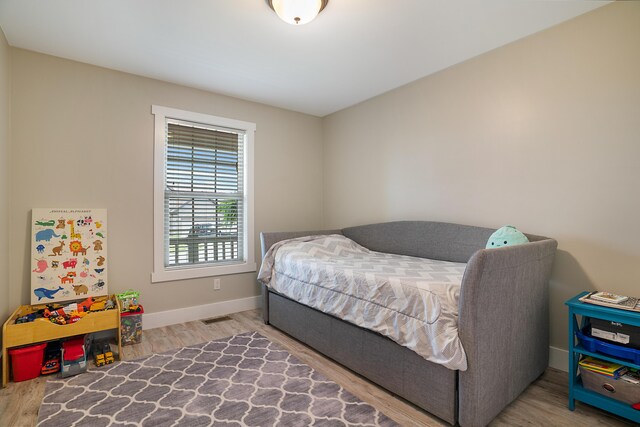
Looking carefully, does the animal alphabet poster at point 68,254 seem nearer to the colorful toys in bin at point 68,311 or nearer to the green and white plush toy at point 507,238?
the colorful toys in bin at point 68,311

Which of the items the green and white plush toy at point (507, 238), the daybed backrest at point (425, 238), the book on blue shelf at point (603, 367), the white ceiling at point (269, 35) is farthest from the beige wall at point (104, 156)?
the book on blue shelf at point (603, 367)

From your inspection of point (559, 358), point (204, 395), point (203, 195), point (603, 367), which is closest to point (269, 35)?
point (203, 195)

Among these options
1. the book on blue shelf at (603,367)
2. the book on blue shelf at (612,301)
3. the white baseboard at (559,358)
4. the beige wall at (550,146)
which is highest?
the beige wall at (550,146)

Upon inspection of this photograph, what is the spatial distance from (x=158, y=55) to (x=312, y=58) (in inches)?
49.3

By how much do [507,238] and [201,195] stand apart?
2.81 metres

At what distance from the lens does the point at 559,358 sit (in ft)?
7.25

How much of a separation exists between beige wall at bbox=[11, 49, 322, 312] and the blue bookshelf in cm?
288

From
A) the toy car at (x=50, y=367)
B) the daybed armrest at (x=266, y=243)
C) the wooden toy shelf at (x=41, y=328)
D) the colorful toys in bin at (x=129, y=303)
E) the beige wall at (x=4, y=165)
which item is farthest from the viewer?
→ the daybed armrest at (x=266, y=243)

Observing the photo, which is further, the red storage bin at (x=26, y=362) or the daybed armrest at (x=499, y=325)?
the red storage bin at (x=26, y=362)

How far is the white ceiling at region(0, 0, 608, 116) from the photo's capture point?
1998 mm

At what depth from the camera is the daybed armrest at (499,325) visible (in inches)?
59.1

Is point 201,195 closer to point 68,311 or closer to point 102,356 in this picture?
point 68,311

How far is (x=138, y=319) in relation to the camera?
2.69m

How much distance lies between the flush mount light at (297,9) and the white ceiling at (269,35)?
11 centimetres
